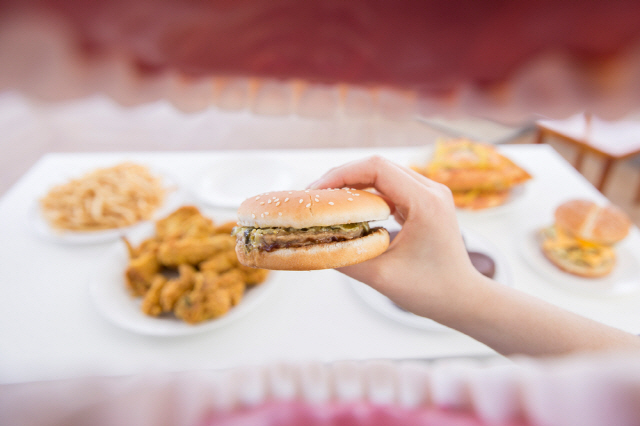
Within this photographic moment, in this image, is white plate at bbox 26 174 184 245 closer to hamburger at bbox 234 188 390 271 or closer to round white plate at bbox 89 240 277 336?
round white plate at bbox 89 240 277 336

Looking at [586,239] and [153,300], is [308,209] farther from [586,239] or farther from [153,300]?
[586,239]

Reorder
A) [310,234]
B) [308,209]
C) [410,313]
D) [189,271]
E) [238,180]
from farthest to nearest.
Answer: [238,180] → [189,271] → [410,313] → [310,234] → [308,209]

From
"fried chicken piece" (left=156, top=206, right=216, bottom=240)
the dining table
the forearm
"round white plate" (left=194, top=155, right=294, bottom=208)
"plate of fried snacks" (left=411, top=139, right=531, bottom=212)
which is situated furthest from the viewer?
"round white plate" (left=194, top=155, right=294, bottom=208)

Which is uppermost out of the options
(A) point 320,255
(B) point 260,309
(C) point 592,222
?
(A) point 320,255

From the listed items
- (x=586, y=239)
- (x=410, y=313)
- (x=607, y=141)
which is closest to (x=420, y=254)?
(x=410, y=313)

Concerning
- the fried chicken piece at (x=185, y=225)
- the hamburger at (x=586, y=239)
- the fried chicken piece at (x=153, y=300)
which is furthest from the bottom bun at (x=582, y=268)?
the fried chicken piece at (x=153, y=300)

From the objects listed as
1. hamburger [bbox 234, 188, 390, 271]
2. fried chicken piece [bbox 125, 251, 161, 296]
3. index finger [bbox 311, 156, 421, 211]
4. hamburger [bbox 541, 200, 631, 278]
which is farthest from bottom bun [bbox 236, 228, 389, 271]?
hamburger [bbox 541, 200, 631, 278]
